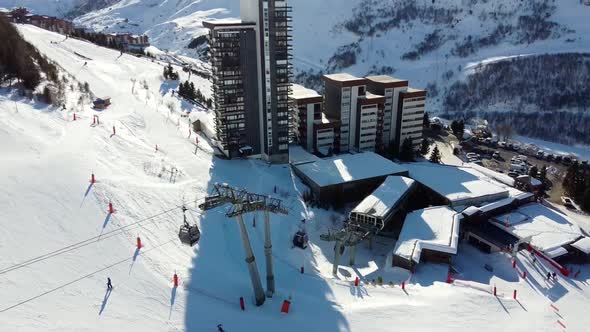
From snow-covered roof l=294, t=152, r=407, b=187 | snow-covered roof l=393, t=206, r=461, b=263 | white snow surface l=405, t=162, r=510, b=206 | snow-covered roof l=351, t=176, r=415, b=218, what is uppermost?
snow-covered roof l=294, t=152, r=407, b=187

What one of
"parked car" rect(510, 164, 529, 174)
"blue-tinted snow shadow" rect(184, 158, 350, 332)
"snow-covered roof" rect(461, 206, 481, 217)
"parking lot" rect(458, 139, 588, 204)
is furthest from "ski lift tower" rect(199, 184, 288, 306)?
"parked car" rect(510, 164, 529, 174)

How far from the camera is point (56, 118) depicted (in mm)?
39062

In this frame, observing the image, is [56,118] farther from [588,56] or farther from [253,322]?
[588,56]

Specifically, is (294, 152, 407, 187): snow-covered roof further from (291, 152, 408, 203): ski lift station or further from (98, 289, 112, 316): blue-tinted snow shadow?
(98, 289, 112, 316): blue-tinted snow shadow

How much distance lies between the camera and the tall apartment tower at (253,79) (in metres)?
39.3

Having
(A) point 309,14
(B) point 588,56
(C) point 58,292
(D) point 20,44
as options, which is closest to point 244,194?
(C) point 58,292

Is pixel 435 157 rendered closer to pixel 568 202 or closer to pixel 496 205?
pixel 568 202

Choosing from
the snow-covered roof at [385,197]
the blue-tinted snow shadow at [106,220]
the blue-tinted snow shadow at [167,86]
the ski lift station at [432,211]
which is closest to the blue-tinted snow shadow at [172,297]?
the blue-tinted snow shadow at [106,220]

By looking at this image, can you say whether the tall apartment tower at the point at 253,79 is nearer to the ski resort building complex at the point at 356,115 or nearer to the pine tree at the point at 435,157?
the ski resort building complex at the point at 356,115

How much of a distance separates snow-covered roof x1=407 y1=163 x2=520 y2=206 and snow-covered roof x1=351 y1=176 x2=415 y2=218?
2992mm

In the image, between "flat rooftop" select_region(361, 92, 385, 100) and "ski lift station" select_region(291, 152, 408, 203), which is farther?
"flat rooftop" select_region(361, 92, 385, 100)

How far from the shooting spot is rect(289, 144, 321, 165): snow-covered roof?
146 ft

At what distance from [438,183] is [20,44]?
46689mm

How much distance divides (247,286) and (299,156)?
24140 mm
